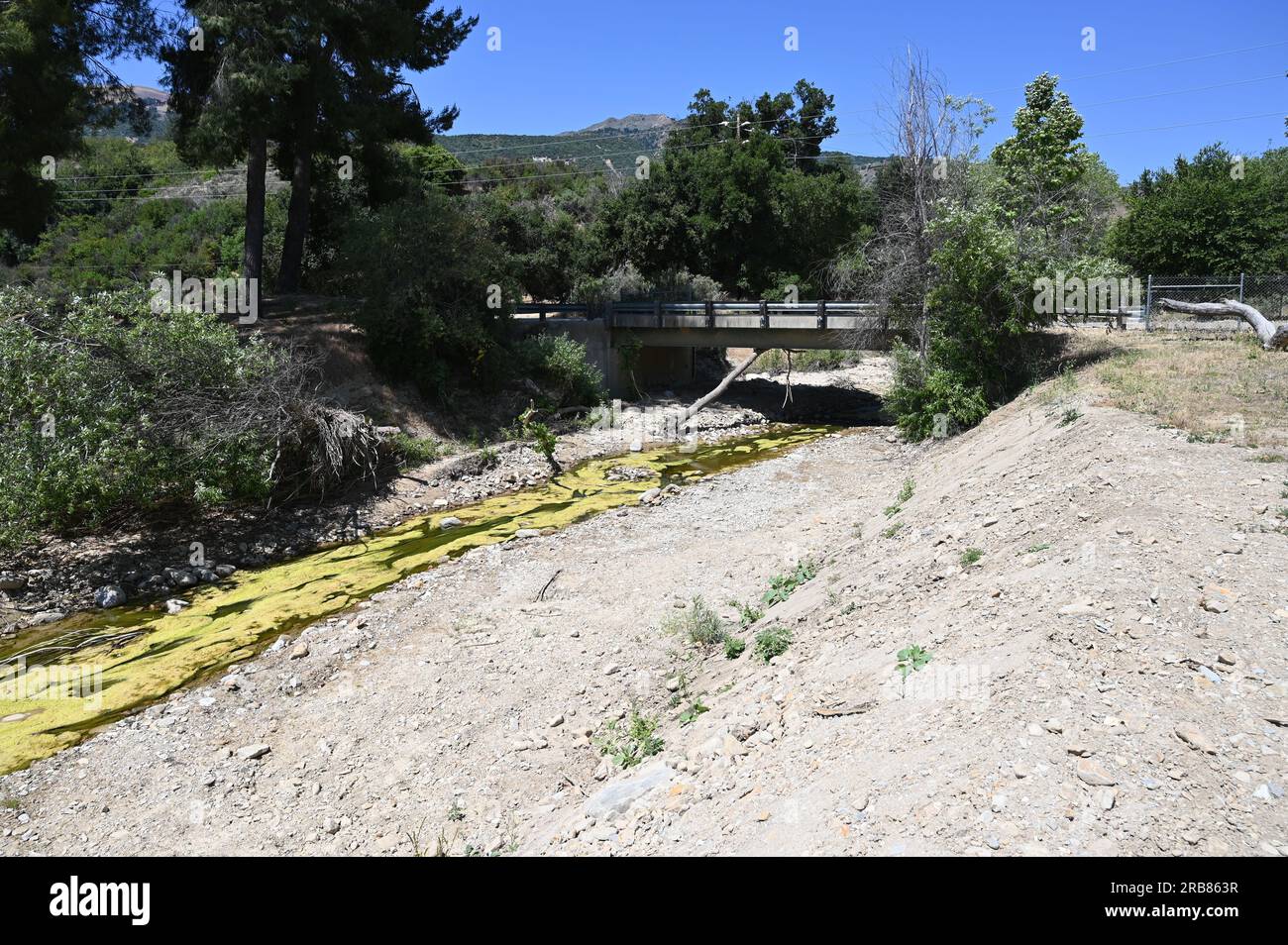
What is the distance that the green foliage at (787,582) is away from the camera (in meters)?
10.9

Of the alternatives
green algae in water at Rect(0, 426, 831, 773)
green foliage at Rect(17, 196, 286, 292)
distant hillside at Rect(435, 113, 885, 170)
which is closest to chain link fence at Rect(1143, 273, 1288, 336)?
green algae in water at Rect(0, 426, 831, 773)

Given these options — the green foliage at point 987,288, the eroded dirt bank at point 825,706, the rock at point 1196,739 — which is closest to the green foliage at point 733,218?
the green foliage at point 987,288

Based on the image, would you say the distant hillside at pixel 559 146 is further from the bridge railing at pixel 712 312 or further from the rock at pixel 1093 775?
the rock at pixel 1093 775

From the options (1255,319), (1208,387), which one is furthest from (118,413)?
(1255,319)

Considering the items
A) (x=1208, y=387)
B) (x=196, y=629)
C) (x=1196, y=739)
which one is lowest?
(x=196, y=629)

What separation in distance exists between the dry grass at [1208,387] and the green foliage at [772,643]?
6.59m

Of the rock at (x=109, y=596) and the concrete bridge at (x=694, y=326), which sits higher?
the concrete bridge at (x=694, y=326)

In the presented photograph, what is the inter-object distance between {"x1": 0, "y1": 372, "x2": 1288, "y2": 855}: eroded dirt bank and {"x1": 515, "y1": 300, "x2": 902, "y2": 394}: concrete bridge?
12857 millimetres

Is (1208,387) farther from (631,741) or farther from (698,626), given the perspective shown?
(631,741)

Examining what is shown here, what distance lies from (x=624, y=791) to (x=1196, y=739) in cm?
406

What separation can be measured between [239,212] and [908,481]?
148 ft

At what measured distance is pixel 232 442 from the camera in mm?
15281

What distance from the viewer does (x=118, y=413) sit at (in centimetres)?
1398
